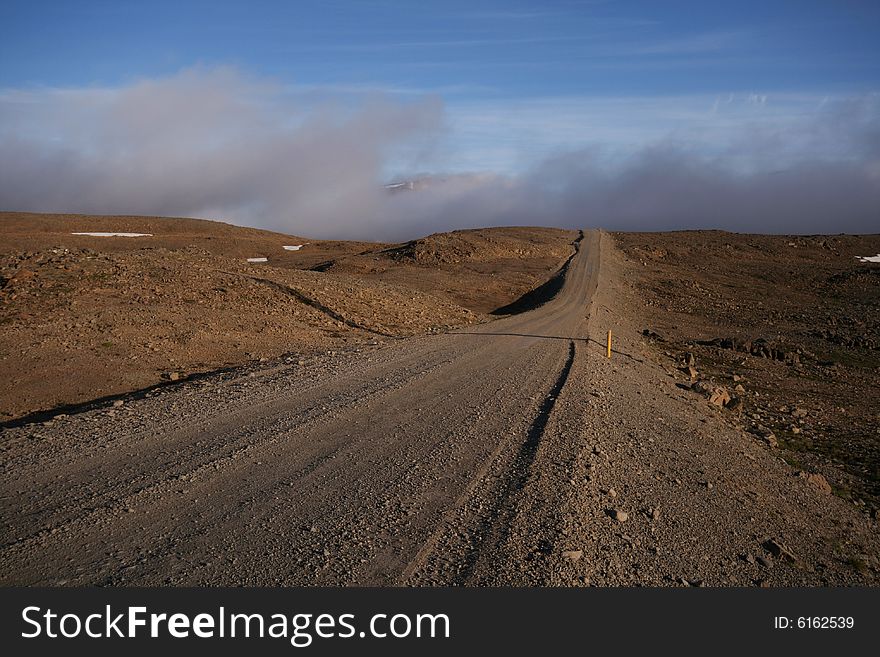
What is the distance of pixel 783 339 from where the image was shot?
29.5m

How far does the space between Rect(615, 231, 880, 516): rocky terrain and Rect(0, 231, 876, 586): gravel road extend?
2194 mm

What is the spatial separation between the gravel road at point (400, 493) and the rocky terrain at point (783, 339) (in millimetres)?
2194

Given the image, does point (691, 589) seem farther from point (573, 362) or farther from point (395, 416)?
point (573, 362)

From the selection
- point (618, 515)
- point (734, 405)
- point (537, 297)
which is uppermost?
point (537, 297)

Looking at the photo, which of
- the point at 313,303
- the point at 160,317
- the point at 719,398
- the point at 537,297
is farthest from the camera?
the point at 537,297

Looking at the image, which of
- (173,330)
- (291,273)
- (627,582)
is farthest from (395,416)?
(291,273)

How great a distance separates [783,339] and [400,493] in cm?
2651

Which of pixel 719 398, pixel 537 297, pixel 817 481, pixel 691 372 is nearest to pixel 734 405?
pixel 719 398

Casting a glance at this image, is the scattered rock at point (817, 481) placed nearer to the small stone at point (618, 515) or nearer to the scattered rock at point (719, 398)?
the scattered rock at point (719, 398)

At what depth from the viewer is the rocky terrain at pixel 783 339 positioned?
14844mm

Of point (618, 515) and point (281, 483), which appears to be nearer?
point (618, 515)

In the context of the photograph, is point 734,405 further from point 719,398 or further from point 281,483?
point 281,483

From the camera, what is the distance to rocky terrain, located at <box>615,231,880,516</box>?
48.7 feet

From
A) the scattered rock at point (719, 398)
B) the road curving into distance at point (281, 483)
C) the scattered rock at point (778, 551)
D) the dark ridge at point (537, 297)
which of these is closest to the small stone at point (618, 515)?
the road curving into distance at point (281, 483)
